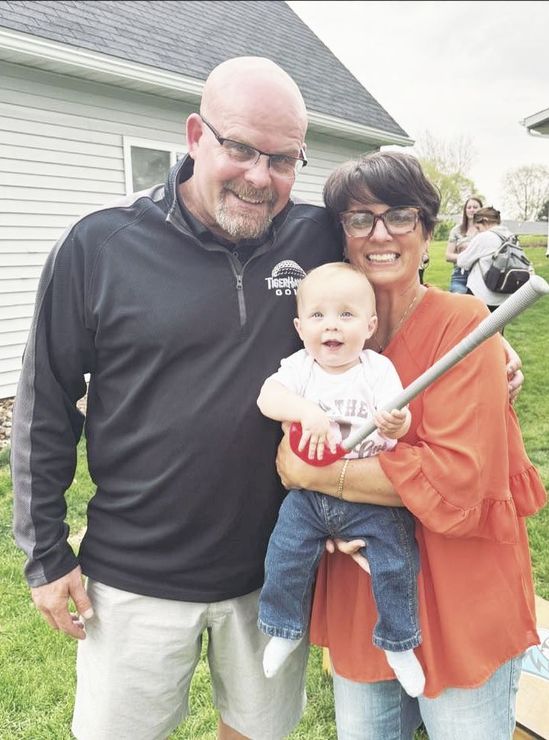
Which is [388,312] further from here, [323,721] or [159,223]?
[323,721]

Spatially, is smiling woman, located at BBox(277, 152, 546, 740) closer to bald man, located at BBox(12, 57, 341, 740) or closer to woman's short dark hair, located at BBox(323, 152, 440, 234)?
woman's short dark hair, located at BBox(323, 152, 440, 234)

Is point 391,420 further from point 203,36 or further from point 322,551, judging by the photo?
point 203,36

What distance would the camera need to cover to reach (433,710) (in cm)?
162

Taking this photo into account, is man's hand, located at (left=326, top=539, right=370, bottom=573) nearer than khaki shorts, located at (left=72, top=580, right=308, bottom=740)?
Yes

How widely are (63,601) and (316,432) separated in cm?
100

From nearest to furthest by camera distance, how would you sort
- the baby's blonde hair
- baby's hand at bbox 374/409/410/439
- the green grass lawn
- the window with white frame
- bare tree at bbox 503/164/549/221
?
baby's hand at bbox 374/409/410/439 → the baby's blonde hair → the green grass lawn → bare tree at bbox 503/164/549/221 → the window with white frame

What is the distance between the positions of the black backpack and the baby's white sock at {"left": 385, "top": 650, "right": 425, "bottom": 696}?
533 cm

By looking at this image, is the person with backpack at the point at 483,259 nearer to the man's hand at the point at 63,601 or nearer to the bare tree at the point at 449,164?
the bare tree at the point at 449,164

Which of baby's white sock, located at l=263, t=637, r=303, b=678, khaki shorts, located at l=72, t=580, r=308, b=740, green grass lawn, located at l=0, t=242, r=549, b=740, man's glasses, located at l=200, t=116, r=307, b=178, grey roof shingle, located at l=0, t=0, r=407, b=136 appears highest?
grey roof shingle, located at l=0, t=0, r=407, b=136

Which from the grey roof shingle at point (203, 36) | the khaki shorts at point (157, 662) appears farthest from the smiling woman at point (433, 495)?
the grey roof shingle at point (203, 36)

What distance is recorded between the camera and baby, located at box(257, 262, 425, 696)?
1.53 meters

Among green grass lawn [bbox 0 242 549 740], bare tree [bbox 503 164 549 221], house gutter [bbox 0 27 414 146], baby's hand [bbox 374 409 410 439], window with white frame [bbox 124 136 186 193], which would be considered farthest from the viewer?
window with white frame [bbox 124 136 186 193]

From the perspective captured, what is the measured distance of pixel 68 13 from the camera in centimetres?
709

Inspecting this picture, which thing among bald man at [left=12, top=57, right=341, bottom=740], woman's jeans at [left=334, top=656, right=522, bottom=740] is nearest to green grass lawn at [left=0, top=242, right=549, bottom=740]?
bald man at [left=12, top=57, right=341, bottom=740]
